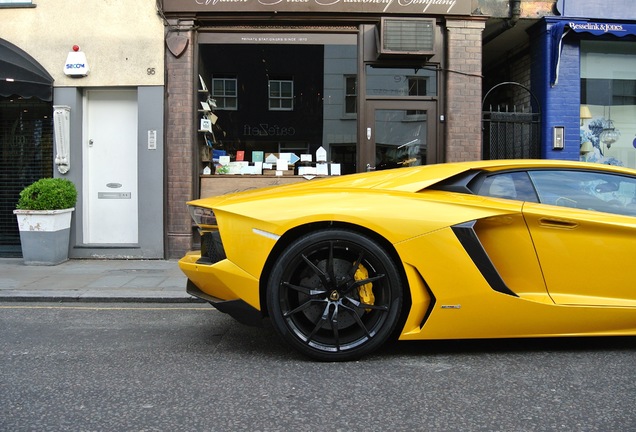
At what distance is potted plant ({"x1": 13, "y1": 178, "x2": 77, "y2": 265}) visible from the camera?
27.0ft

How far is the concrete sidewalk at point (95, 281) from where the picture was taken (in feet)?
20.1

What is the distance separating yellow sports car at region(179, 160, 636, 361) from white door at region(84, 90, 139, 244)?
605 centimetres

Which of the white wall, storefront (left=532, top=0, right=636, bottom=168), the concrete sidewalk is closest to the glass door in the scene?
storefront (left=532, top=0, right=636, bottom=168)

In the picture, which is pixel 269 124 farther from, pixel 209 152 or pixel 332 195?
pixel 332 195

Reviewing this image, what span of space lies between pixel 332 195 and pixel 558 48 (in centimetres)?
709

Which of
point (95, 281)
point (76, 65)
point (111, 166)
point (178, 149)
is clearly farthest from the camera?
point (111, 166)

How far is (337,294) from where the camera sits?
3.61 meters

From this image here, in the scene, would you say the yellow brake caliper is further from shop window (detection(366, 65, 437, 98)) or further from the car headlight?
shop window (detection(366, 65, 437, 98))

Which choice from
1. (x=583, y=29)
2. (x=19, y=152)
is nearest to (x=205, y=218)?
(x=19, y=152)

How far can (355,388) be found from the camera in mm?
3211

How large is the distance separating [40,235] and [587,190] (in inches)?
295

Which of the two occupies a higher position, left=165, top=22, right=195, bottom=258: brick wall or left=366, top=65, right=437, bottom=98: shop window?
left=366, top=65, right=437, bottom=98: shop window

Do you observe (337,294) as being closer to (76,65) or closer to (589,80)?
(76,65)

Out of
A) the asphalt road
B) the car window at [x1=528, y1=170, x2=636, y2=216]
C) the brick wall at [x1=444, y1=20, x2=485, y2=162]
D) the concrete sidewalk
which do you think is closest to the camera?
the asphalt road
